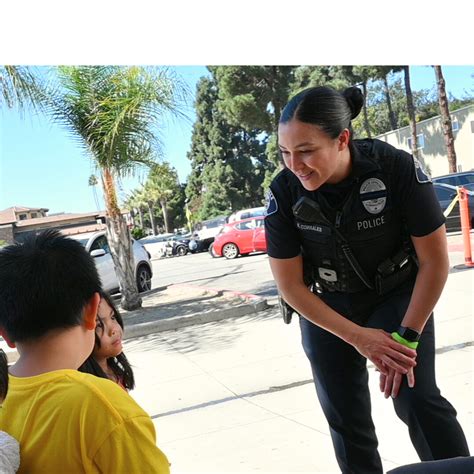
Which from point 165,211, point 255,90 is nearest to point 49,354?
point 255,90

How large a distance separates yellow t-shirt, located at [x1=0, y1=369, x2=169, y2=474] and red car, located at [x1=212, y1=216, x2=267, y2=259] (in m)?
14.8

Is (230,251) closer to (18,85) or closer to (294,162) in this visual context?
(18,85)

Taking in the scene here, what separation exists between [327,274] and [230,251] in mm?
14831

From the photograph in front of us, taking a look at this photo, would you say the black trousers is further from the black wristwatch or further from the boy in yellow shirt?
the boy in yellow shirt

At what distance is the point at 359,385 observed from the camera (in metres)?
1.99

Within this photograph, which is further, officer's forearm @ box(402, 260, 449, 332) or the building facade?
the building facade

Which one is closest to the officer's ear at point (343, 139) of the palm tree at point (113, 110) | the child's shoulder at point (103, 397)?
the child's shoulder at point (103, 397)

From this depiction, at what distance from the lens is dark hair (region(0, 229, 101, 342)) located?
3.41ft

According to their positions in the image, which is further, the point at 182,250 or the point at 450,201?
the point at 182,250

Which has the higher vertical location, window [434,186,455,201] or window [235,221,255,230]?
window [434,186,455,201]

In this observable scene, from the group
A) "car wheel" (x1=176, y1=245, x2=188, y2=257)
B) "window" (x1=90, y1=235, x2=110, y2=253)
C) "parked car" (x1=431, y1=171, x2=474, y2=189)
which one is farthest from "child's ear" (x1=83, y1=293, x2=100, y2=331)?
"car wheel" (x1=176, y1=245, x2=188, y2=257)

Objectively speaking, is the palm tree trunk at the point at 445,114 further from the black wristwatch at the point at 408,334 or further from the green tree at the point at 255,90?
the black wristwatch at the point at 408,334
